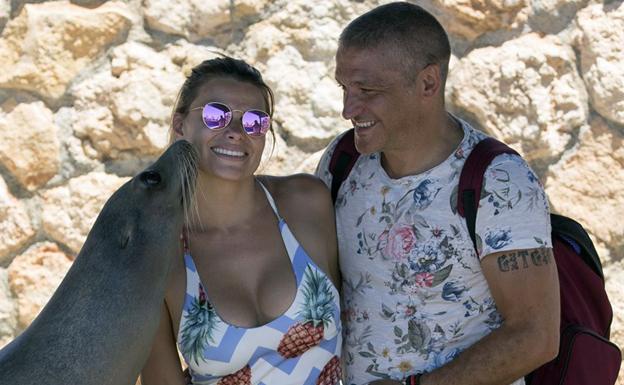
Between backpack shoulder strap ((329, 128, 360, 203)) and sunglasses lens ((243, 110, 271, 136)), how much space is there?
305 mm

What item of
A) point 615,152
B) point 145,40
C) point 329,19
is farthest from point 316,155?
point 615,152

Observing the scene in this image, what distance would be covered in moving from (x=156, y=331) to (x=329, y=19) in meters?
1.76

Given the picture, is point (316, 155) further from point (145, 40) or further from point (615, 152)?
point (615, 152)

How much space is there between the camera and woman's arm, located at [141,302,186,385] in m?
2.71

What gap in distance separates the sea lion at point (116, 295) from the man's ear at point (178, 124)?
182mm

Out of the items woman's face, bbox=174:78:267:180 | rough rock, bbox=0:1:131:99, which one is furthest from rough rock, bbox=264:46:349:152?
woman's face, bbox=174:78:267:180

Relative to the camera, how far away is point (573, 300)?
9.15 feet

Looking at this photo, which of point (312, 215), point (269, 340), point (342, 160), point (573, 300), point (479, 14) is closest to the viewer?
point (269, 340)

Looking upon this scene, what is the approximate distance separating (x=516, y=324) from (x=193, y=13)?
1.98m

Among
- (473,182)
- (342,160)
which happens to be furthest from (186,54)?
(473,182)

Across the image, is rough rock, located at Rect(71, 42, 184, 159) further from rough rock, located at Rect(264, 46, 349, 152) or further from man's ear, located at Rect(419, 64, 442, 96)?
man's ear, located at Rect(419, 64, 442, 96)

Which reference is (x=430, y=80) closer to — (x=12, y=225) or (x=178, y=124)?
(x=178, y=124)

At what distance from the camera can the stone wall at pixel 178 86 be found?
12.5ft

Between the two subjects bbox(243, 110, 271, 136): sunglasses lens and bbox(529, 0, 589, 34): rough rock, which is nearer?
bbox(243, 110, 271, 136): sunglasses lens
